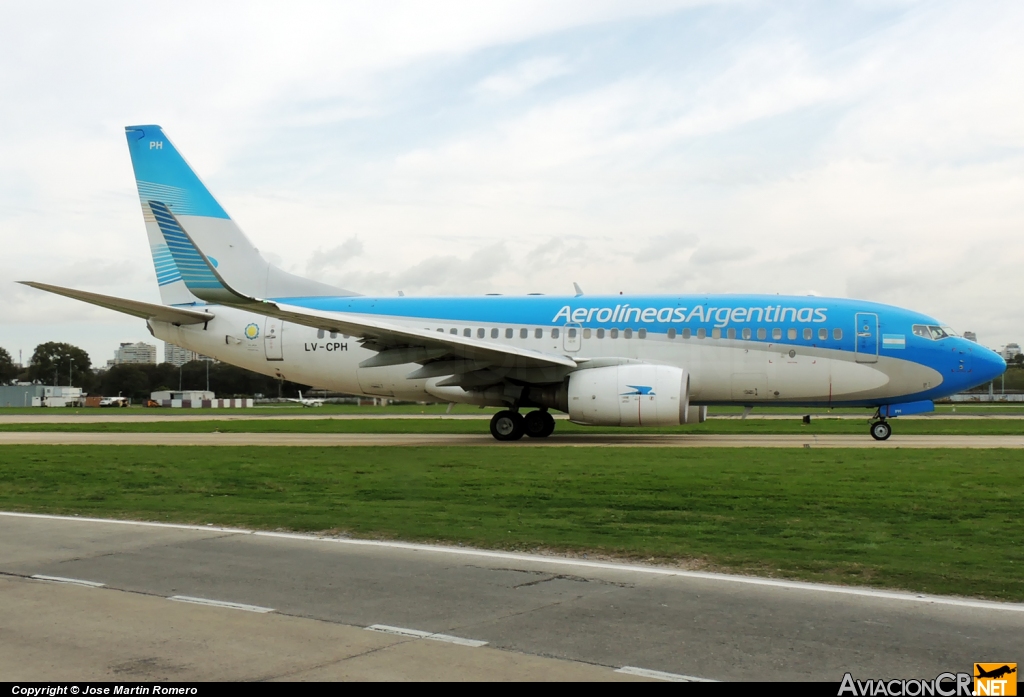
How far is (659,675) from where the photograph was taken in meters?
4.80

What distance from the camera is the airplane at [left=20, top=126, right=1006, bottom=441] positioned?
69.8ft

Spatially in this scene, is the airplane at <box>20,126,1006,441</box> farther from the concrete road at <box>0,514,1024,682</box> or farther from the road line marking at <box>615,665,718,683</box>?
the road line marking at <box>615,665,718,683</box>

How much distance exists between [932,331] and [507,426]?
10.5m

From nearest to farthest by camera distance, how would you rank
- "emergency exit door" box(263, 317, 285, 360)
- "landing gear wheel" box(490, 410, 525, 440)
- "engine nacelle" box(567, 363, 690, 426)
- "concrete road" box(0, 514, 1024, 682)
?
"concrete road" box(0, 514, 1024, 682) → "engine nacelle" box(567, 363, 690, 426) → "landing gear wheel" box(490, 410, 525, 440) → "emergency exit door" box(263, 317, 285, 360)

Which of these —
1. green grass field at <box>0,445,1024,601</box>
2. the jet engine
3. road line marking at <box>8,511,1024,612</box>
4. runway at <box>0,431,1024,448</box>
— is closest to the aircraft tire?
runway at <box>0,431,1024,448</box>

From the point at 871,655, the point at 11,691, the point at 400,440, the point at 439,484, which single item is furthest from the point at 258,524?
the point at 400,440

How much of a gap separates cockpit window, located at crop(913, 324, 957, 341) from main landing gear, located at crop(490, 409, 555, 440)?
9099 mm

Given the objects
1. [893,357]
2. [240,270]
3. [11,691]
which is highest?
[240,270]

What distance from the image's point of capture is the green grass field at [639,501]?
7.98 meters

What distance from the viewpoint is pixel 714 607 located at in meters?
6.27

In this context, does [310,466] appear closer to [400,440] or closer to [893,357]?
[400,440]

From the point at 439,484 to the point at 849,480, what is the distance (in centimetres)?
570

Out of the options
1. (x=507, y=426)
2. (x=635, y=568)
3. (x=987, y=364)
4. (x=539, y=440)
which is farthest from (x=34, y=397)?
(x=635, y=568)

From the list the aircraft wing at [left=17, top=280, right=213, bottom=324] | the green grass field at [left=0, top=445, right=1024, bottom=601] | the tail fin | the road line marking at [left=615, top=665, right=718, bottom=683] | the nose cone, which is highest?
the tail fin
